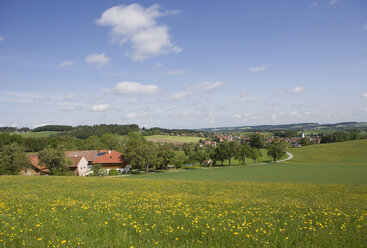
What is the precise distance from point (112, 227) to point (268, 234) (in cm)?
497

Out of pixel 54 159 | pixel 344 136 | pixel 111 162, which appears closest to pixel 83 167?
pixel 111 162

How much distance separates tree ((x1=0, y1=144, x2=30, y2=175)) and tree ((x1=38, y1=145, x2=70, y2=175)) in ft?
14.9

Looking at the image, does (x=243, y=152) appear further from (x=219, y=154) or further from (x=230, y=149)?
(x=219, y=154)

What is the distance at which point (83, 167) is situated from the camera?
7281 cm

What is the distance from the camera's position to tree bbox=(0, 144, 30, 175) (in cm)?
5135

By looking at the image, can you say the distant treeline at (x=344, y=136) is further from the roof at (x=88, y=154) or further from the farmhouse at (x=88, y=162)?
the roof at (x=88, y=154)

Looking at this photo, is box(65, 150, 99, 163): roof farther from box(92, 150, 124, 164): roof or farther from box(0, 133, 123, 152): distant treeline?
box(0, 133, 123, 152): distant treeline

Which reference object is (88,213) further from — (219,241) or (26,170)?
(26,170)

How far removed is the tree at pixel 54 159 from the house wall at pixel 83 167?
1302 cm

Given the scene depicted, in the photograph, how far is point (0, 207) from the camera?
921cm

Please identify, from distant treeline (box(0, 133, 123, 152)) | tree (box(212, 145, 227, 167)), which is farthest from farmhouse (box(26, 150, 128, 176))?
tree (box(212, 145, 227, 167))

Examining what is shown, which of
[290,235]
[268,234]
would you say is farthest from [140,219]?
[290,235]

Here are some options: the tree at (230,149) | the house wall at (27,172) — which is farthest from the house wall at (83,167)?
the tree at (230,149)

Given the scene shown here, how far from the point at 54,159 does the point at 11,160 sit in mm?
10095
